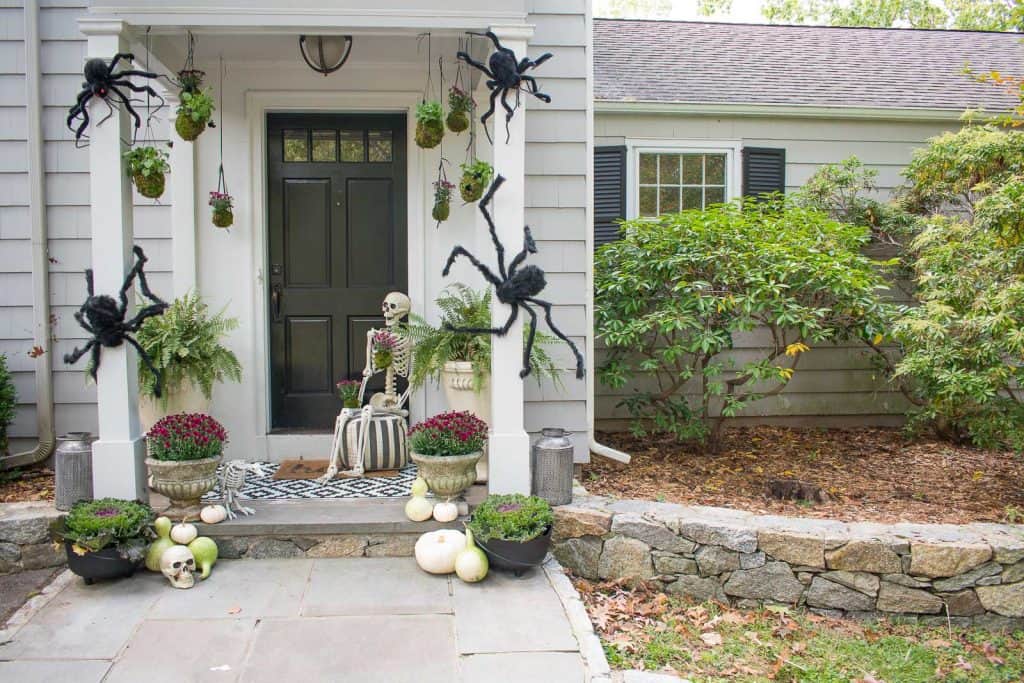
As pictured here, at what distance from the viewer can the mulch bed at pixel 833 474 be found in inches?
150

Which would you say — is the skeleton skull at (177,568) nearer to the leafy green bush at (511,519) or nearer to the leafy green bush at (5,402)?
the leafy green bush at (511,519)

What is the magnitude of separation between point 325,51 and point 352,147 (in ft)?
2.26

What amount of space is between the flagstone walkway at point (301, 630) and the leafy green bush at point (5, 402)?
1296mm

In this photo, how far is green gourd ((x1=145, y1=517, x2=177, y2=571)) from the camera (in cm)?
312

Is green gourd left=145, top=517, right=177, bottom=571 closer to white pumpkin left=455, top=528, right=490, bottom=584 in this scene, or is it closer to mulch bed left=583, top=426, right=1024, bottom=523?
white pumpkin left=455, top=528, right=490, bottom=584

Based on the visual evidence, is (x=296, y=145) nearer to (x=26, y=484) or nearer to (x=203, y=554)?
(x=26, y=484)

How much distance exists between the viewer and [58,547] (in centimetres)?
329

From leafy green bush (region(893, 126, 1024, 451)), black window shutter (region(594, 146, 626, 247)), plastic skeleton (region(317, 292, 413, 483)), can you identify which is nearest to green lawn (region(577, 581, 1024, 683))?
leafy green bush (region(893, 126, 1024, 451))

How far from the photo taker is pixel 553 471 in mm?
3545

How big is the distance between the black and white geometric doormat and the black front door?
26.7 inches

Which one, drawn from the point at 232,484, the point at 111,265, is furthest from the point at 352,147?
the point at 232,484

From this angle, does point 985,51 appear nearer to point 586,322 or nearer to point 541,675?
point 586,322

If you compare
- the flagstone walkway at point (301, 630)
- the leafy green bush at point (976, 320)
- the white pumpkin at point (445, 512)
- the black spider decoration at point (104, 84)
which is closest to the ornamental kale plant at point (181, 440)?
the flagstone walkway at point (301, 630)

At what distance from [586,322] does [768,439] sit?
189cm
